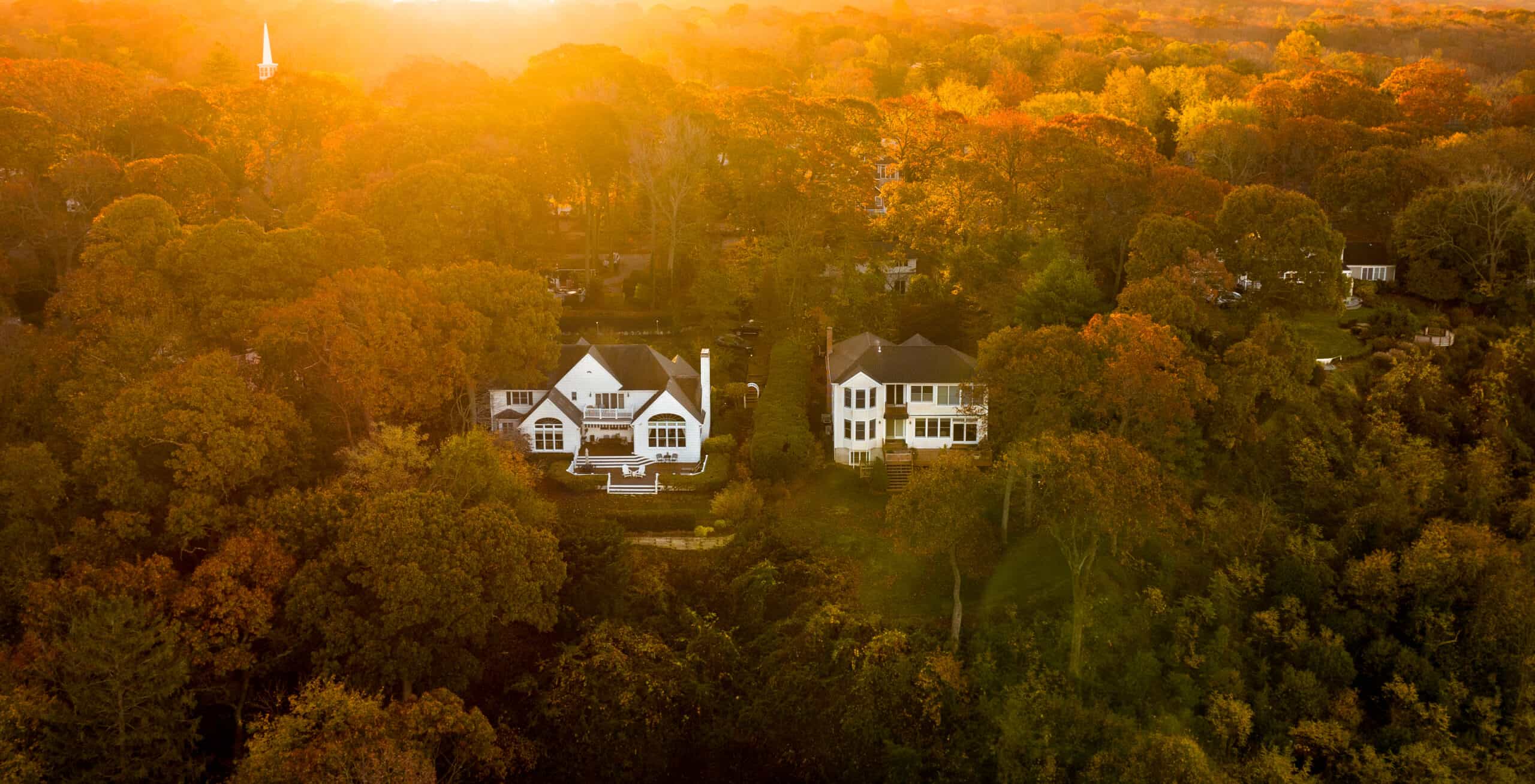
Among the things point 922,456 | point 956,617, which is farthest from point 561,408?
point 956,617

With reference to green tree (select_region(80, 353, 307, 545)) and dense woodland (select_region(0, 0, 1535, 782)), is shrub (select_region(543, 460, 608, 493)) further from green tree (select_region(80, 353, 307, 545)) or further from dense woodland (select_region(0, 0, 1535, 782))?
green tree (select_region(80, 353, 307, 545))

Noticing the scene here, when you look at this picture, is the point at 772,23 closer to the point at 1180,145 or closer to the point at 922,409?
the point at 1180,145

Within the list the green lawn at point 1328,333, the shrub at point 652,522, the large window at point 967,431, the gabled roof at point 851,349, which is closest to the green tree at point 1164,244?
the green lawn at point 1328,333

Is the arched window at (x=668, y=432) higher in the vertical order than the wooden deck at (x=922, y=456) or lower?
higher

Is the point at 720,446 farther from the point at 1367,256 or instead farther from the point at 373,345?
the point at 1367,256

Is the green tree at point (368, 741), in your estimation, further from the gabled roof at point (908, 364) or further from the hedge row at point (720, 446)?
the gabled roof at point (908, 364)

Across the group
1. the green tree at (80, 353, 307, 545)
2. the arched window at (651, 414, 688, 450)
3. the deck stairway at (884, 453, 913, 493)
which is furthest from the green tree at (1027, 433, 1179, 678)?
the green tree at (80, 353, 307, 545)
